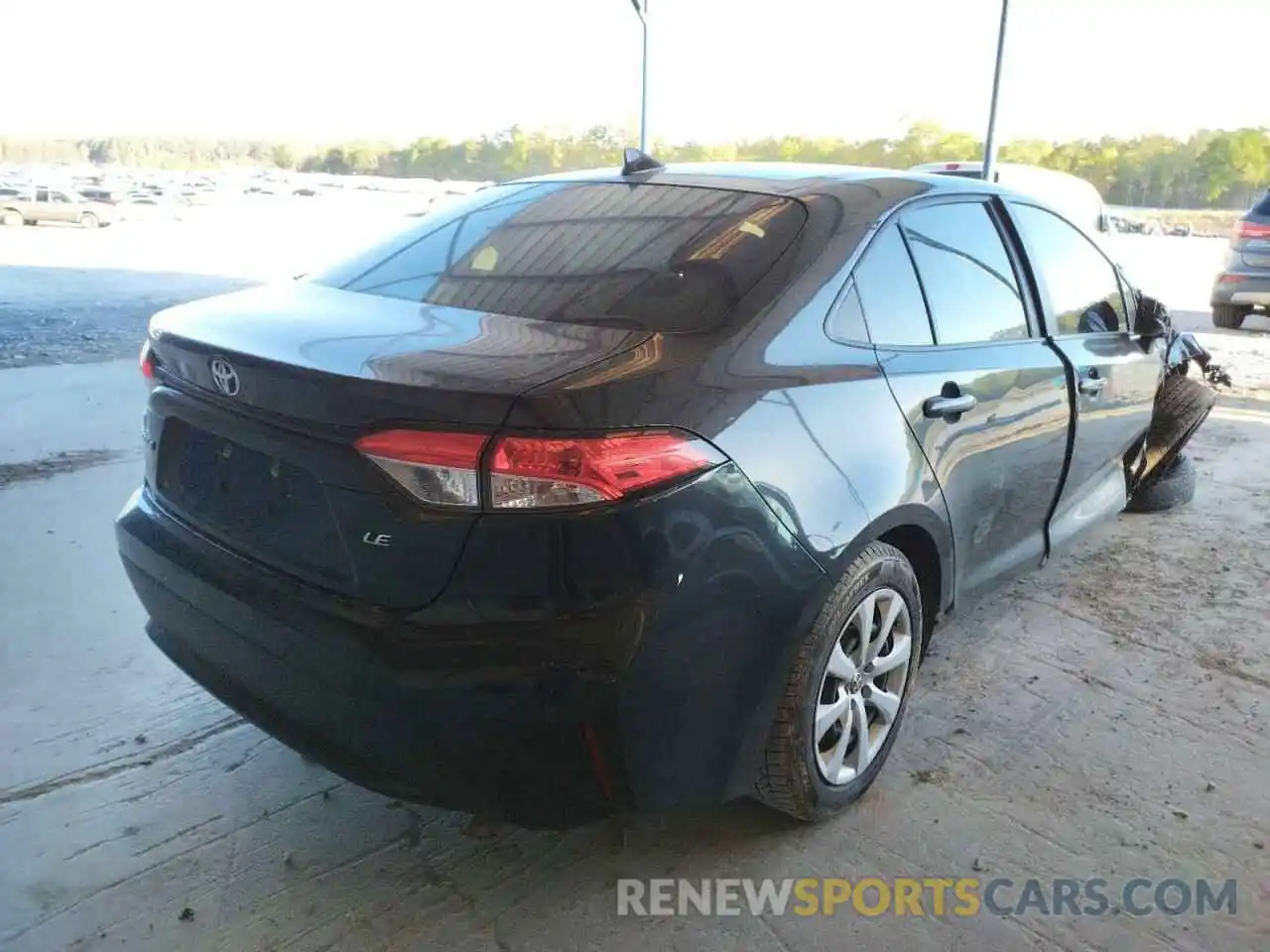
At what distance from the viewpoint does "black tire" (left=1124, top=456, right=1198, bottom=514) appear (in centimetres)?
457

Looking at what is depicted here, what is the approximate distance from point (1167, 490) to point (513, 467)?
13.1ft

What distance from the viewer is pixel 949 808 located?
2.43 meters

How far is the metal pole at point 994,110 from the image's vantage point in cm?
1042

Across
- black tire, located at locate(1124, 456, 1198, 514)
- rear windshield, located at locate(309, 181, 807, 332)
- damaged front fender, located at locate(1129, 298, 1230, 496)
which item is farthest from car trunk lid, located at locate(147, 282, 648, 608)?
black tire, located at locate(1124, 456, 1198, 514)

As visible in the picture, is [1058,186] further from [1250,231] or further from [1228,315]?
[1250,231]

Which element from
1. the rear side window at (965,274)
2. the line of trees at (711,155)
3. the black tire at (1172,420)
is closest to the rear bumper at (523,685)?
the rear side window at (965,274)

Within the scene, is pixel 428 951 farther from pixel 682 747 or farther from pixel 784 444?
pixel 784 444

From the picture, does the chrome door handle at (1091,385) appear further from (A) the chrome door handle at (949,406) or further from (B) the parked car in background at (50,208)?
(B) the parked car in background at (50,208)

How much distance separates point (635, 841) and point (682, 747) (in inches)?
21.2

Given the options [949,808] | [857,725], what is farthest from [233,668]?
[949,808]

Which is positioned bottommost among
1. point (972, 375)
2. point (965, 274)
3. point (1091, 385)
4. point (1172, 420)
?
point (1172, 420)

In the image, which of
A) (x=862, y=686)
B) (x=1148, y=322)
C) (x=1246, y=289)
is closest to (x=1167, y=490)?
(x=1148, y=322)

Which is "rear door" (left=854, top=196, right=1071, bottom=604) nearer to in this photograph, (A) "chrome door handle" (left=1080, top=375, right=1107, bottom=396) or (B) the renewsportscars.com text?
(A) "chrome door handle" (left=1080, top=375, right=1107, bottom=396)

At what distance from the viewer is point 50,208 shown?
19.2 metres
